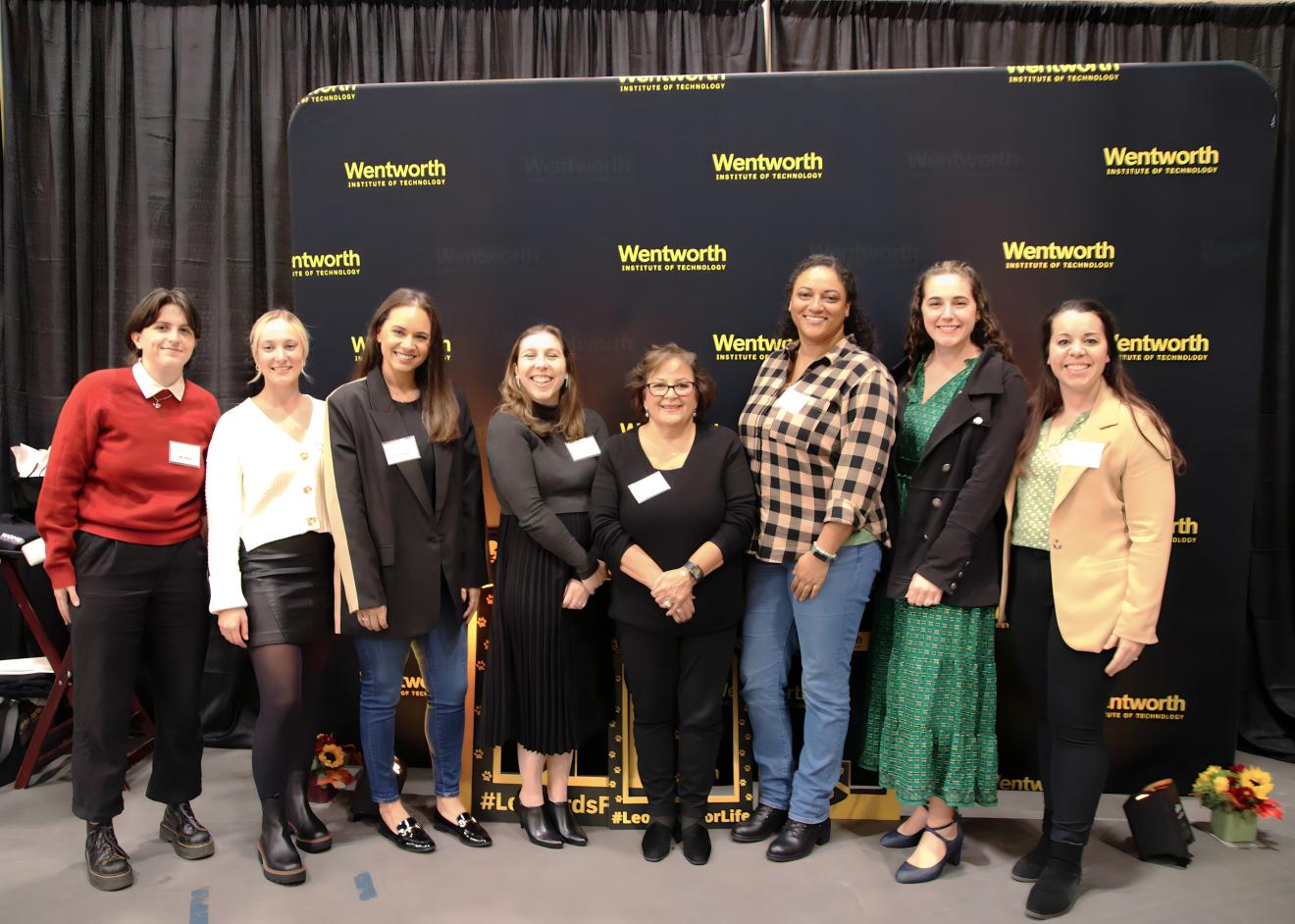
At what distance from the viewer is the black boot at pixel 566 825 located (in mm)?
2555

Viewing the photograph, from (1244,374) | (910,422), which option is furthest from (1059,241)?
(910,422)

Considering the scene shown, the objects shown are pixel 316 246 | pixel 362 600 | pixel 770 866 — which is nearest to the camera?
pixel 362 600

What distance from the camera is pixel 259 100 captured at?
3527 millimetres

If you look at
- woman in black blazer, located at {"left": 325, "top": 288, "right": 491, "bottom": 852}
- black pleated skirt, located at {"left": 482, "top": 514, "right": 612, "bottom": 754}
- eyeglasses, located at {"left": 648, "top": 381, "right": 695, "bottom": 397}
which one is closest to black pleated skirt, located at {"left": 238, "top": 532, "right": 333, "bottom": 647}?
woman in black blazer, located at {"left": 325, "top": 288, "right": 491, "bottom": 852}

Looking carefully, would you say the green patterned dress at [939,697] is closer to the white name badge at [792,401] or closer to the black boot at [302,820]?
the white name badge at [792,401]

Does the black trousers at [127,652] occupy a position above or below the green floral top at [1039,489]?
below

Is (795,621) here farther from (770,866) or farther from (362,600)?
(362,600)

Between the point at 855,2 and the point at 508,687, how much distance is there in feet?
10.2

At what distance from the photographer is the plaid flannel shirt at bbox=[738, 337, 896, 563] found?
7.55 ft

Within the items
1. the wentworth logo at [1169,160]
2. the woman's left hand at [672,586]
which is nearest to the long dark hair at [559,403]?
the woman's left hand at [672,586]

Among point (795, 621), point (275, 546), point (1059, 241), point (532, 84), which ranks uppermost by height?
point (532, 84)

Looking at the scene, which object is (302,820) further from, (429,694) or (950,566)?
(950,566)

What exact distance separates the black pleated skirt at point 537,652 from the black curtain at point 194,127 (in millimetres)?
1642

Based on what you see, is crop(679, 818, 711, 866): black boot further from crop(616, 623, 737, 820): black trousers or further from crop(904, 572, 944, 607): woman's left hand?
crop(904, 572, 944, 607): woman's left hand
